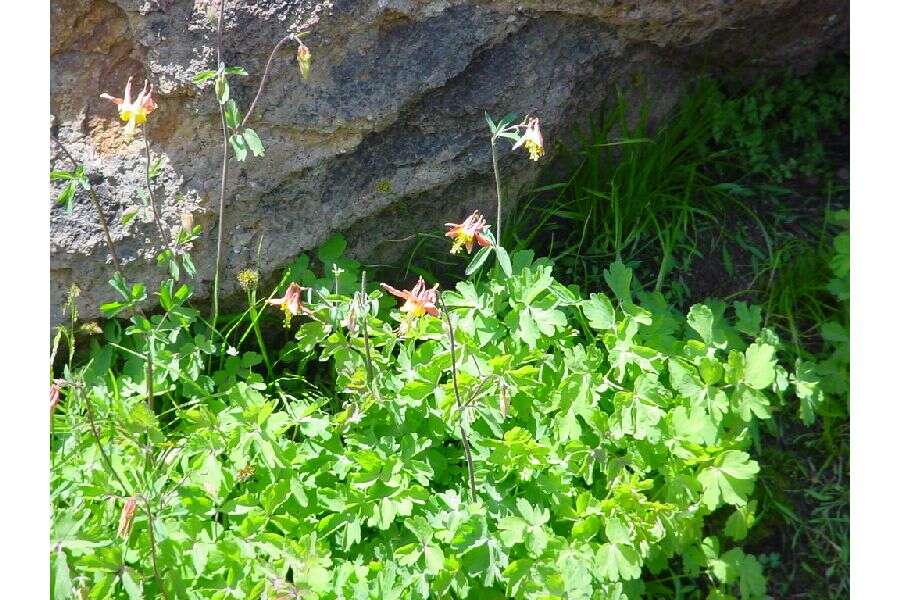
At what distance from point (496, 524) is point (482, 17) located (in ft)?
4.44

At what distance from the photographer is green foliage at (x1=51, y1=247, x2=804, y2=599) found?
7.12ft

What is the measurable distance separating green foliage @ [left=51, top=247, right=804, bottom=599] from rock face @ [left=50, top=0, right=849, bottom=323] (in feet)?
1.14

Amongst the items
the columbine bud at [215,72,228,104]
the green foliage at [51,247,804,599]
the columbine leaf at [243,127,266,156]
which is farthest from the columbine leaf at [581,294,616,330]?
the columbine bud at [215,72,228,104]

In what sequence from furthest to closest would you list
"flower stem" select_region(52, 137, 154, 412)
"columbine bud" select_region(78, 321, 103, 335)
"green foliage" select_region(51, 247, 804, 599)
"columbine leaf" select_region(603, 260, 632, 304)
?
1. "columbine bud" select_region(78, 321, 103, 335)
2. "columbine leaf" select_region(603, 260, 632, 304)
3. "flower stem" select_region(52, 137, 154, 412)
4. "green foliage" select_region(51, 247, 804, 599)

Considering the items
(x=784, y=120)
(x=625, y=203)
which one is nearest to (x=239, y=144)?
(x=625, y=203)

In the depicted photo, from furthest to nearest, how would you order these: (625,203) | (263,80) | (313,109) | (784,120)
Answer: (784,120), (625,203), (313,109), (263,80)

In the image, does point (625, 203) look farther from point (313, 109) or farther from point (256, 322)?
point (256, 322)

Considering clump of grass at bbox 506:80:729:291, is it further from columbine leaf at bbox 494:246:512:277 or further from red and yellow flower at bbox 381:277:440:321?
red and yellow flower at bbox 381:277:440:321

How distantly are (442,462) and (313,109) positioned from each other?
100 cm

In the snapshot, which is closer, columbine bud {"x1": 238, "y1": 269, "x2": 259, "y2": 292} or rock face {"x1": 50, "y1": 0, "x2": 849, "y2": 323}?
rock face {"x1": 50, "y1": 0, "x2": 849, "y2": 323}

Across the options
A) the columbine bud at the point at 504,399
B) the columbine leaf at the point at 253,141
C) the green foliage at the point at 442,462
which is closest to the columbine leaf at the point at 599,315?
the green foliage at the point at 442,462

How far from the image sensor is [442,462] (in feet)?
7.95

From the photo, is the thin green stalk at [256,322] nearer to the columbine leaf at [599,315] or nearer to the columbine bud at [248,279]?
the columbine bud at [248,279]

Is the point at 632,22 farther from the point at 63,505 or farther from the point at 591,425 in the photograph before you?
the point at 63,505
